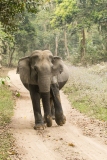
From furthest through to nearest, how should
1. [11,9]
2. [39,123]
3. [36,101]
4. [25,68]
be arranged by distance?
[25,68]
[36,101]
[39,123]
[11,9]

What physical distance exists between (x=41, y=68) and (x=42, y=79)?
1.19 ft

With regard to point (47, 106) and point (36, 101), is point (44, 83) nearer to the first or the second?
point (47, 106)

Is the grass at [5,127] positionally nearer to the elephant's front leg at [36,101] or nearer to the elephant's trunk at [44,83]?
the elephant's front leg at [36,101]

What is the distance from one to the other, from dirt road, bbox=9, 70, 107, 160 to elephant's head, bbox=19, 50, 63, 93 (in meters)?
1.43

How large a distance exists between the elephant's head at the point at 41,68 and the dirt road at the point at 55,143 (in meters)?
1.43

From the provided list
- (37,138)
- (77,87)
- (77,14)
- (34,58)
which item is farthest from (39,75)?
(77,14)

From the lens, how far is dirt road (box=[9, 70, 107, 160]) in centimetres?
728

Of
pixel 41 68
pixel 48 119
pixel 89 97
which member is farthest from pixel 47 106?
pixel 89 97

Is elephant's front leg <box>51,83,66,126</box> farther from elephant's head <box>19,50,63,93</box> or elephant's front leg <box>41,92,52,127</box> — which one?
elephant's front leg <box>41,92,52,127</box>

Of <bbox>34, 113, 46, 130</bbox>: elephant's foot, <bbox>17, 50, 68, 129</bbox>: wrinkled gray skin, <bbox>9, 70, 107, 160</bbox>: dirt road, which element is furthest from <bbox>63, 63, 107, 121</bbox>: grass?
<bbox>34, 113, 46, 130</bbox>: elephant's foot

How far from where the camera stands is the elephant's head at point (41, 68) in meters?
9.79

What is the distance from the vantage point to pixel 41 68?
9852 mm

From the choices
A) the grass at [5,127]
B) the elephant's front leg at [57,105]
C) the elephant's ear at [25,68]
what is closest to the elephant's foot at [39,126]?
the elephant's front leg at [57,105]

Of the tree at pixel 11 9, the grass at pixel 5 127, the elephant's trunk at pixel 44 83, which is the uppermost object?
the tree at pixel 11 9
